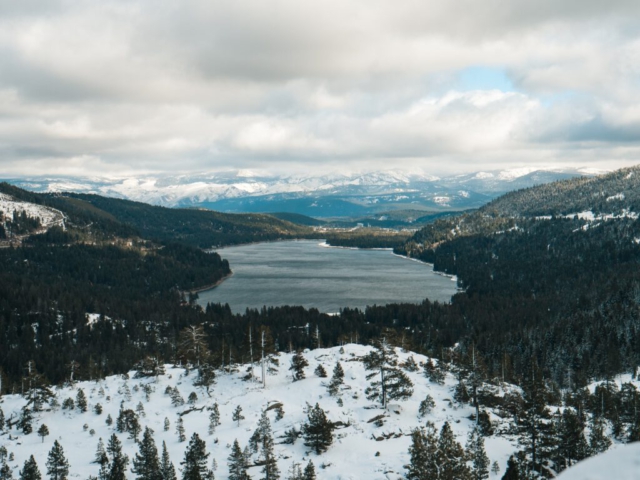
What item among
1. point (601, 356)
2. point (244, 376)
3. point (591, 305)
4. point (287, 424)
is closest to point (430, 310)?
point (591, 305)

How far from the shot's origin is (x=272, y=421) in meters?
58.5

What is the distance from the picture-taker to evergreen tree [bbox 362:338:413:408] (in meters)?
61.7

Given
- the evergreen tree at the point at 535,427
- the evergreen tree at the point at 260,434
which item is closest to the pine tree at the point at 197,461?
the evergreen tree at the point at 260,434

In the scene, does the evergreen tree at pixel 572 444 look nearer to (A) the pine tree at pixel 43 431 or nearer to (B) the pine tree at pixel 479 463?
(B) the pine tree at pixel 479 463

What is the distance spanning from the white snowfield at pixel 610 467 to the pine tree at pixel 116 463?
1817 inches

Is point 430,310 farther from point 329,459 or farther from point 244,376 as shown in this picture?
point 329,459

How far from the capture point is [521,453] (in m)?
42.7

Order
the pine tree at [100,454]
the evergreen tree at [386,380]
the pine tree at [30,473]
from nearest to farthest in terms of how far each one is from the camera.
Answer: the pine tree at [30,473]
the pine tree at [100,454]
the evergreen tree at [386,380]

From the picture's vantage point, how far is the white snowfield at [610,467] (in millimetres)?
7027

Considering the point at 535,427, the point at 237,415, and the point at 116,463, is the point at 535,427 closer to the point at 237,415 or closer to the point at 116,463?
the point at 237,415

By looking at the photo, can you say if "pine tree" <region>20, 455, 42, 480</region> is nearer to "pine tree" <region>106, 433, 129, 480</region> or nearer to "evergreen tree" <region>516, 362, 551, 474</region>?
"pine tree" <region>106, 433, 129, 480</region>

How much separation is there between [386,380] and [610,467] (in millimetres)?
57946

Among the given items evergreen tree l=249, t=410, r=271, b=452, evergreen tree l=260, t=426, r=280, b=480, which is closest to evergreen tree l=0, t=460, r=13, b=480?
evergreen tree l=249, t=410, r=271, b=452

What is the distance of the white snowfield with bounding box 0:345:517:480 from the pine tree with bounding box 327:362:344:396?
3.06 ft
